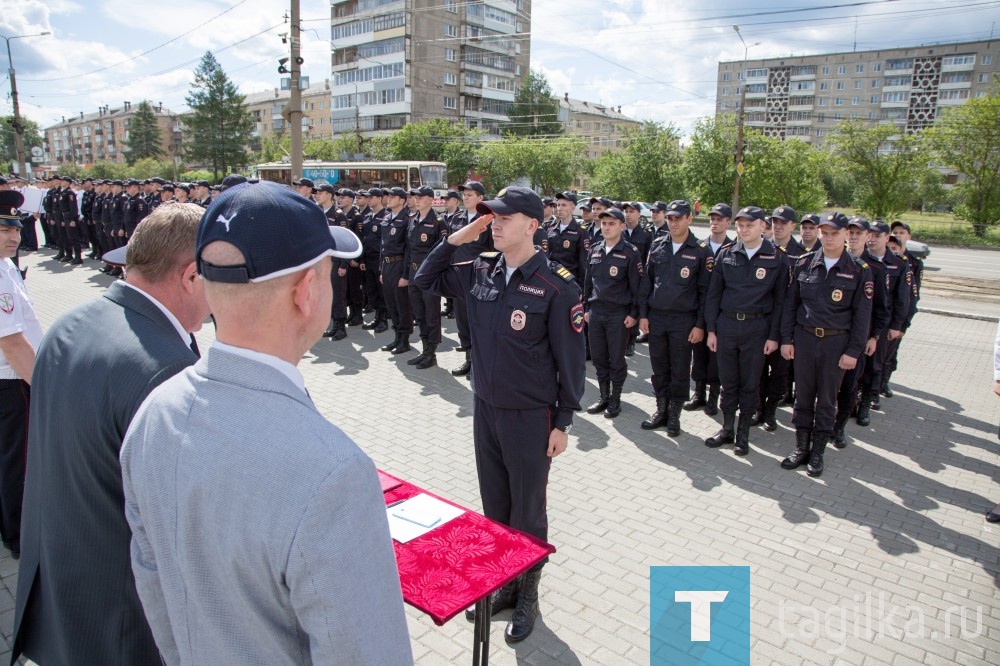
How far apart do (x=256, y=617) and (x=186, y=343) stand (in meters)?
1.06

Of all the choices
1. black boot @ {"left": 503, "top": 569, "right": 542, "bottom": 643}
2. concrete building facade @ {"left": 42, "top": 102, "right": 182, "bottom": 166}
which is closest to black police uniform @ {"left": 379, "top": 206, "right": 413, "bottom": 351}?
black boot @ {"left": 503, "top": 569, "right": 542, "bottom": 643}

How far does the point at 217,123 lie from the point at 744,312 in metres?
67.0

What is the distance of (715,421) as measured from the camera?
6.32 m

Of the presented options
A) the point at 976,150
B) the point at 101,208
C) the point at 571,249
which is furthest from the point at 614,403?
the point at 976,150

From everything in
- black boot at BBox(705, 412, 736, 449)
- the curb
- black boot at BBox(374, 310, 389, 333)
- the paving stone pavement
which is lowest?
the paving stone pavement

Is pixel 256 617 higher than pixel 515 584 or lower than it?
higher

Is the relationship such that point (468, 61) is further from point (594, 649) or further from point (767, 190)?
point (594, 649)

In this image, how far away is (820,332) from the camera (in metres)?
5.14

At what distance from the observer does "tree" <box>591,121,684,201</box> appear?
3853 centimetres

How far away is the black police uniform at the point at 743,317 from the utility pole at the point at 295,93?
42.5 ft

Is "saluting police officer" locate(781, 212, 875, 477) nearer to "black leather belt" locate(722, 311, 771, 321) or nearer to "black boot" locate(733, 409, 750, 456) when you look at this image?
"black leather belt" locate(722, 311, 771, 321)

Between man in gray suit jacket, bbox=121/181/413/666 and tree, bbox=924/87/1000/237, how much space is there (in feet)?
124

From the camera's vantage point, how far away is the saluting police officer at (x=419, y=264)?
7.91 meters

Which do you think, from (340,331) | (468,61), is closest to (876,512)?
(340,331)
